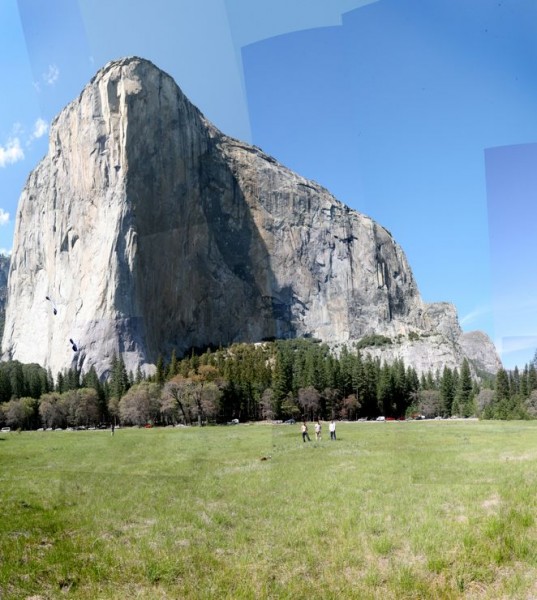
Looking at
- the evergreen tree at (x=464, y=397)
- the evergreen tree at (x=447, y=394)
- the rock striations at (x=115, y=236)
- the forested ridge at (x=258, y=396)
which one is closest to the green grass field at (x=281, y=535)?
the forested ridge at (x=258, y=396)

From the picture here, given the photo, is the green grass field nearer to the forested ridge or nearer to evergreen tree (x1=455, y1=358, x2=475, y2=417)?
the forested ridge

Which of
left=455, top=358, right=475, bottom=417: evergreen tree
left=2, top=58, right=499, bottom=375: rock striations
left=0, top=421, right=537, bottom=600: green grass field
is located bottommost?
left=455, top=358, right=475, bottom=417: evergreen tree

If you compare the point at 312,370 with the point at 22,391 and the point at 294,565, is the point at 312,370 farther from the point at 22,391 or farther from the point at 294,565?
the point at 294,565

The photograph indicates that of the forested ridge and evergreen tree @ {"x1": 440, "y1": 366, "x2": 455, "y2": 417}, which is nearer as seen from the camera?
the forested ridge

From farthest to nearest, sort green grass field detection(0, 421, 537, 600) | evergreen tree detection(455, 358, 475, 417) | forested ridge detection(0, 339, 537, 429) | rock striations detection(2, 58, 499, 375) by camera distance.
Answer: rock striations detection(2, 58, 499, 375) → evergreen tree detection(455, 358, 475, 417) → forested ridge detection(0, 339, 537, 429) → green grass field detection(0, 421, 537, 600)

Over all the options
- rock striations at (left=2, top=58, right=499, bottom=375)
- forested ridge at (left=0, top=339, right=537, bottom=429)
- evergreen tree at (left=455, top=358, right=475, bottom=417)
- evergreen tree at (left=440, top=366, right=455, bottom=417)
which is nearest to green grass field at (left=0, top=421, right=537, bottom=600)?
forested ridge at (left=0, top=339, right=537, bottom=429)

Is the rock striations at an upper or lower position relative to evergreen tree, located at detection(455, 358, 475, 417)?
upper

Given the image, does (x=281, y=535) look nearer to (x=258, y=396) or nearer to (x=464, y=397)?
(x=258, y=396)

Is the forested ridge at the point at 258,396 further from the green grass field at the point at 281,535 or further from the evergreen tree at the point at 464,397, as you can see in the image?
the green grass field at the point at 281,535
